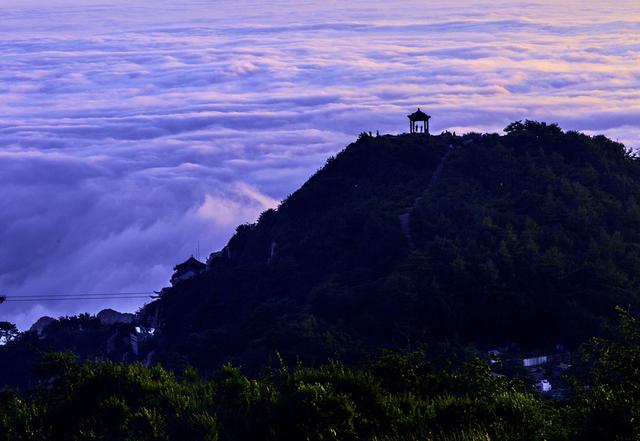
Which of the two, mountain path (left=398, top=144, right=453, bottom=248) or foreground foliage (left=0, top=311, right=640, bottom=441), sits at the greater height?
mountain path (left=398, top=144, right=453, bottom=248)

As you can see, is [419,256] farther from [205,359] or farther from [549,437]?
[549,437]

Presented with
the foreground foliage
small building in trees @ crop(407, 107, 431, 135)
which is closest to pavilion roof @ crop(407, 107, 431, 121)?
small building in trees @ crop(407, 107, 431, 135)

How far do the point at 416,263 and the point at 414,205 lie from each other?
8.09 metres

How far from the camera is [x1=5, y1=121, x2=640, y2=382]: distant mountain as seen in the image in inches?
1881

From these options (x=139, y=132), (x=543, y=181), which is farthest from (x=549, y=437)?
(x=139, y=132)

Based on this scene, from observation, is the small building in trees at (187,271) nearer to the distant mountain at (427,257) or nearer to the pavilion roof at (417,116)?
the distant mountain at (427,257)

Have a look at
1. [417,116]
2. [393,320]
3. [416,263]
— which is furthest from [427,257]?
[417,116]

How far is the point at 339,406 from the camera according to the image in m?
22.4

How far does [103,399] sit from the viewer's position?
27734 millimetres

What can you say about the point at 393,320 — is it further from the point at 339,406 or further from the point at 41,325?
the point at 41,325

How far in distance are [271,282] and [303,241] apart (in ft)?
13.2

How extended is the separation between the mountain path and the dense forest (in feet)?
0.42

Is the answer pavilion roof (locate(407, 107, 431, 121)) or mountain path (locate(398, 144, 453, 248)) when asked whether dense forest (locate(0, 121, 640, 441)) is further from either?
pavilion roof (locate(407, 107, 431, 121))

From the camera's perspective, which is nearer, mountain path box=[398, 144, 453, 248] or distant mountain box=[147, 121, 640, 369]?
distant mountain box=[147, 121, 640, 369]
